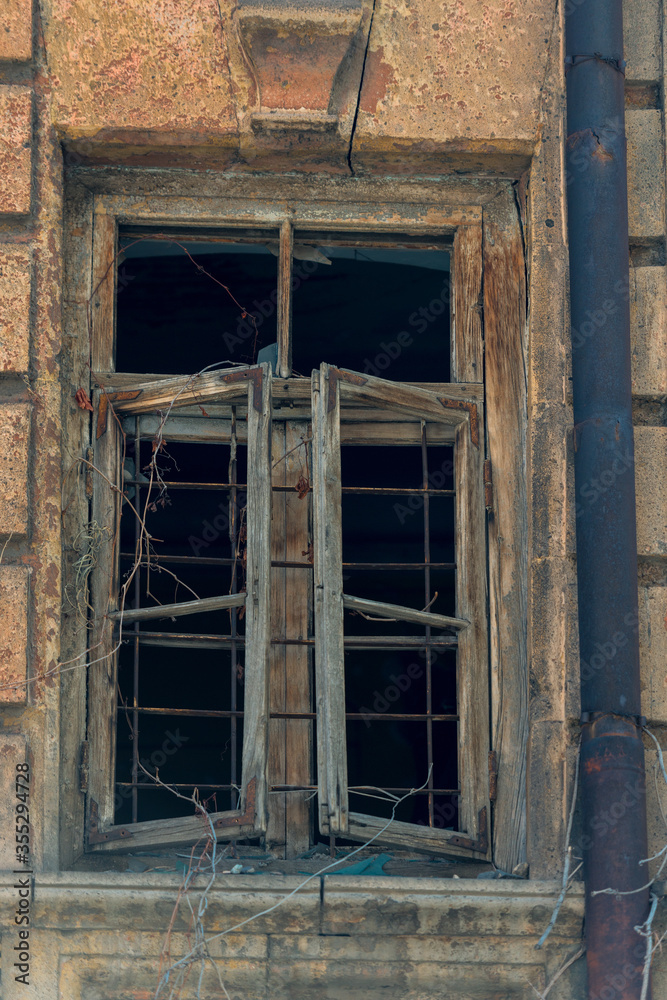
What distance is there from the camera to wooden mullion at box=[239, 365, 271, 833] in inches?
118

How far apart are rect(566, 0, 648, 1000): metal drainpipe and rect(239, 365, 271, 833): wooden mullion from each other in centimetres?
94

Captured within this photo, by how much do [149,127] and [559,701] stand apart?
225 cm

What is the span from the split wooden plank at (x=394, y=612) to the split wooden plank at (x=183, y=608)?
0.34 metres

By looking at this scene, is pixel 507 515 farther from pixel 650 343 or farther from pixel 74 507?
pixel 74 507

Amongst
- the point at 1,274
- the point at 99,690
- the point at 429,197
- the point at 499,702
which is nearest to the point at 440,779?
the point at 499,702

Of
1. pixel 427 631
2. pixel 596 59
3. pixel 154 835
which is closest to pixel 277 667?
pixel 427 631

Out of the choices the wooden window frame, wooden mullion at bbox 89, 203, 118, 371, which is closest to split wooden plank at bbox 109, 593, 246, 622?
the wooden window frame

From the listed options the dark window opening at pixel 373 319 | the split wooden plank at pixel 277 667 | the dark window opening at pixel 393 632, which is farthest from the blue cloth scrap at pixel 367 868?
the dark window opening at pixel 373 319

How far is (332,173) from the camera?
359 cm

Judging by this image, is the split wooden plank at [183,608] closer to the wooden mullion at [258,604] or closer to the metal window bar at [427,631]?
the wooden mullion at [258,604]

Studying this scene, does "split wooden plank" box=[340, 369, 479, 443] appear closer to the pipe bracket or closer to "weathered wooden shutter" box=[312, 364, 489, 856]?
"weathered wooden shutter" box=[312, 364, 489, 856]

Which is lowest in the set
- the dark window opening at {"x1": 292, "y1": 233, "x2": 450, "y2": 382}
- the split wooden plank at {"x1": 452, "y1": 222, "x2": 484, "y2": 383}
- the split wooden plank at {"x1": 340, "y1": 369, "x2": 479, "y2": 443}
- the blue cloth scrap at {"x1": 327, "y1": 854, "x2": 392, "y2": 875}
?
the blue cloth scrap at {"x1": 327, "y1": 854, "x2": 392, "y2": 875}

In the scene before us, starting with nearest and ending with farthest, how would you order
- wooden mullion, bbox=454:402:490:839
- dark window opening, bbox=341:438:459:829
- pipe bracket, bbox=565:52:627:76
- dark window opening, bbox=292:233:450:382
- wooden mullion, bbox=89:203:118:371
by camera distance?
wooden mullion, bbox=454:402:490:839 < pipe bracket, bbox=565:52:627:76 < wooden mullion, bbox=89:203:118:371 < dark window opening, bbox=292:233:450:382 < dark window opening, bbox=341:438:459:829

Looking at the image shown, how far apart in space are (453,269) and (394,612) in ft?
4.16
